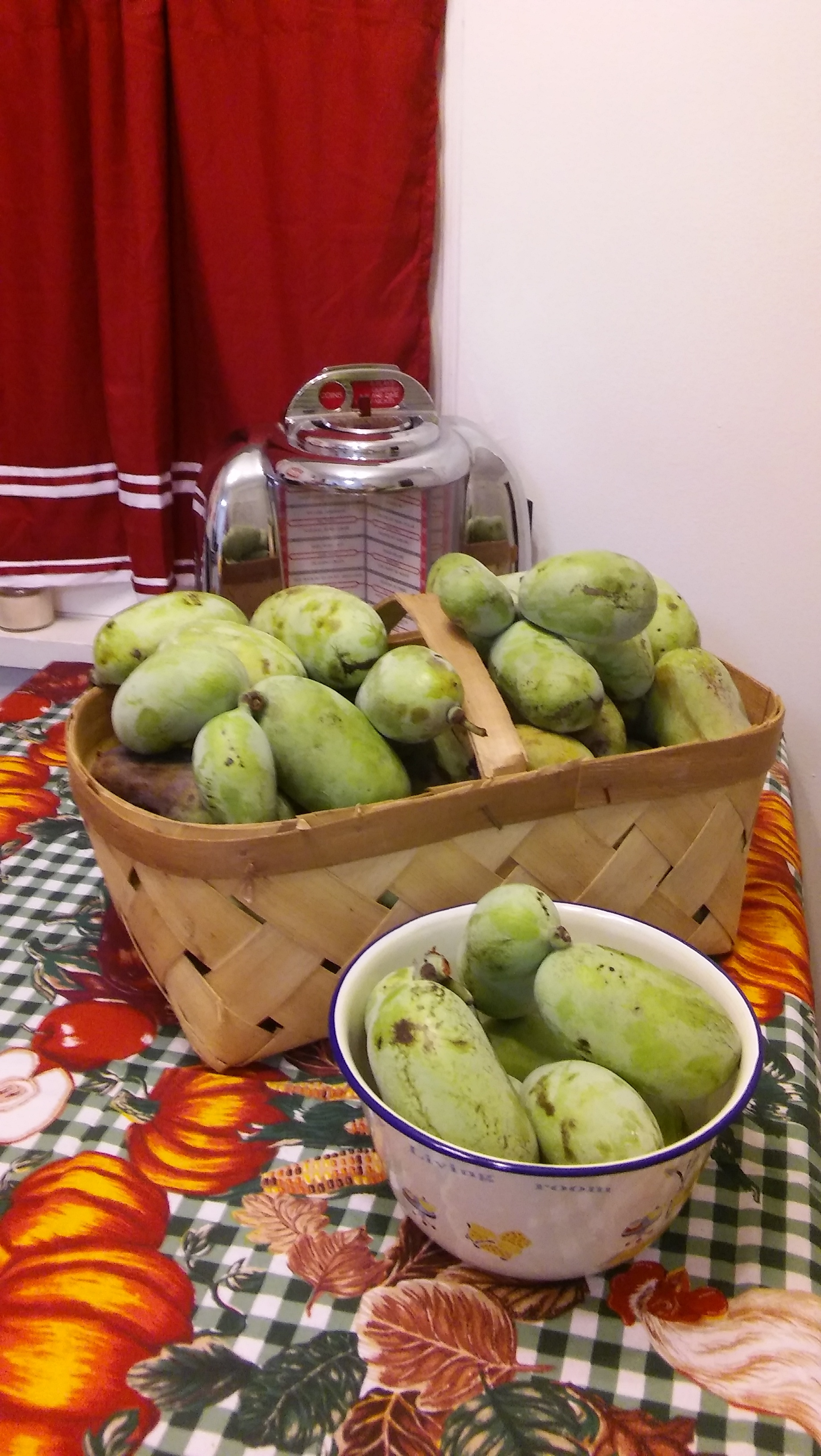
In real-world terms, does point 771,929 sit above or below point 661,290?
below

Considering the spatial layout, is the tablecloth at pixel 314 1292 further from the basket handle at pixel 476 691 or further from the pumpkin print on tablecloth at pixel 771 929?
the basket handle at pixel 476 691

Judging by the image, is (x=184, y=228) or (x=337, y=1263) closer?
(x=337, y=1263)

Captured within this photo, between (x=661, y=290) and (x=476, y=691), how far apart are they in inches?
22.7

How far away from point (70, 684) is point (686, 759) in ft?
2.53

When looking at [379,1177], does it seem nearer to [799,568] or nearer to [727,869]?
[727,869]

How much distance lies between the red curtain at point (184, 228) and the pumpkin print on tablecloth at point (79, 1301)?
0.83 meters

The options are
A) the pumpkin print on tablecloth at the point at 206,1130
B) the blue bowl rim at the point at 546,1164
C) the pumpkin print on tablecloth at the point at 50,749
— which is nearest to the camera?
the blue bowl rim at the point at 546,1164

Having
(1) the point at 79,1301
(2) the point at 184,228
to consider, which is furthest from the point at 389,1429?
(2) the point at 184,228

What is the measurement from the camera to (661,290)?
97 cm

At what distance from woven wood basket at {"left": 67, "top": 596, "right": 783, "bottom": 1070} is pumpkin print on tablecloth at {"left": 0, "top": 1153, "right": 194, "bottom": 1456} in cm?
10

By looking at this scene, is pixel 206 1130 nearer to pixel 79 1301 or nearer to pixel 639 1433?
pixel 79 1301

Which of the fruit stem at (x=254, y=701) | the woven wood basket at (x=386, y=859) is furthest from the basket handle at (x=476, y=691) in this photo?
the fruit stem at (x=254, y=701)

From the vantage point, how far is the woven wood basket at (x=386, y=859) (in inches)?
21.1

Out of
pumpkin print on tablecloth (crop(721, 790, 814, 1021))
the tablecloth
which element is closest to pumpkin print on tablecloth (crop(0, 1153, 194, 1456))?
the tablecloth
